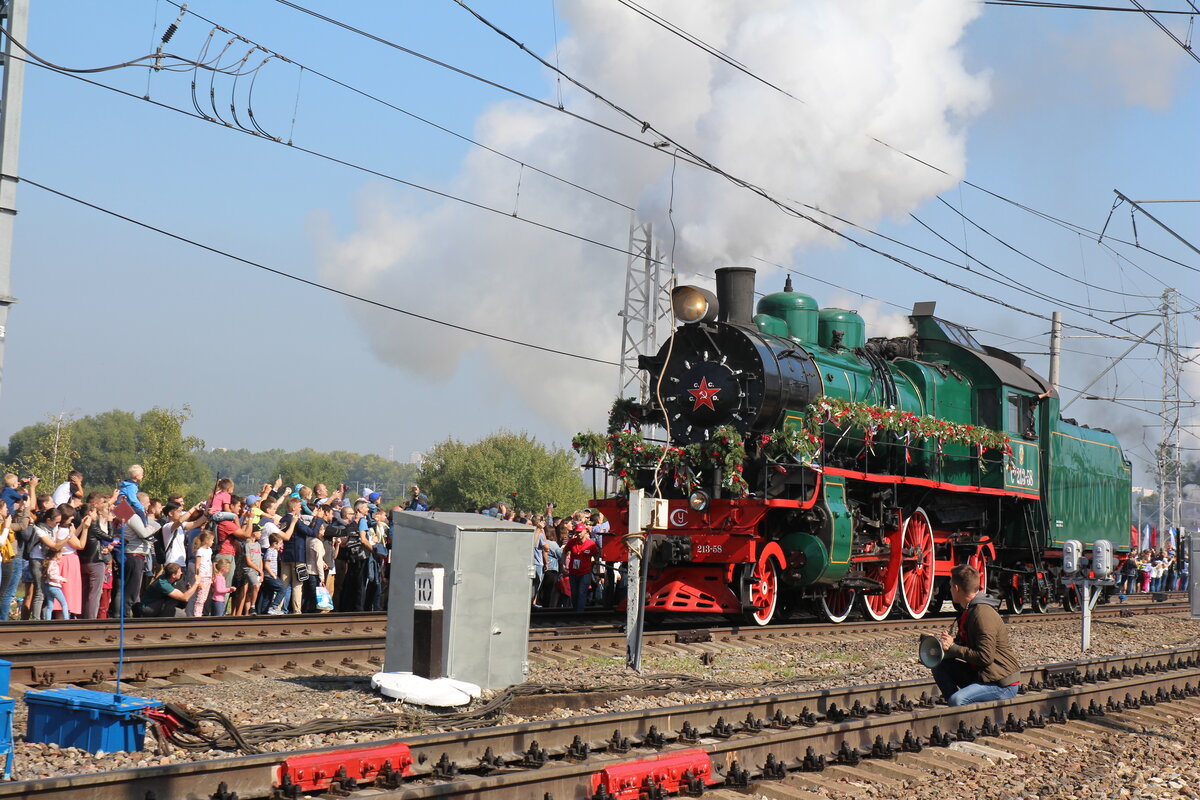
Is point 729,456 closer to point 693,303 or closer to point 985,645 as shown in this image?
point 693,303

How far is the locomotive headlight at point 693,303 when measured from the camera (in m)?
13.8

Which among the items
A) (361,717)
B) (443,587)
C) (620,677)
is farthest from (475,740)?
(620,677)

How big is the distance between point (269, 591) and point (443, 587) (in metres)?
6.70

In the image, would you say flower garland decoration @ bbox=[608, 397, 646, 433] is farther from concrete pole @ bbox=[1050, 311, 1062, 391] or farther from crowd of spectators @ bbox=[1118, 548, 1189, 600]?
crowd of spectators @ bbox=[1118, 548, 1189, 600]

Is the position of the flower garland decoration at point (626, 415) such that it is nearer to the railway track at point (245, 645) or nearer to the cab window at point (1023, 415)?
the railway track at point (245, 645)

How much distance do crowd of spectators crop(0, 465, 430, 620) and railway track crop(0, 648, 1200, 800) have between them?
5.85 m

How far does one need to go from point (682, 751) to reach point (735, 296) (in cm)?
890

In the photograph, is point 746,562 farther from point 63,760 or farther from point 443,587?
point 63,760

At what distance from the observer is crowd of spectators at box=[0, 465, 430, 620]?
12102 mm

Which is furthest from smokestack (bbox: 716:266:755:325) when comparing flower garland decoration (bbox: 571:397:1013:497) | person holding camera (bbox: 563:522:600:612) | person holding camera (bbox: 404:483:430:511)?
person holding camera (bbox: 404:483:430:511)

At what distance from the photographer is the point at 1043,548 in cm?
1875

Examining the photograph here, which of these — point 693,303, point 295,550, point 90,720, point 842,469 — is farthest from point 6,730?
point 842,469

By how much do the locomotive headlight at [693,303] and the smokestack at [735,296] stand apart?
366 mm

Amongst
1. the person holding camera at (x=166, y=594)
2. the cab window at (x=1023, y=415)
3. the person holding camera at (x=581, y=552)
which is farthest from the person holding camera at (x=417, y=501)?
the cab window at (x=1023, y=415)
